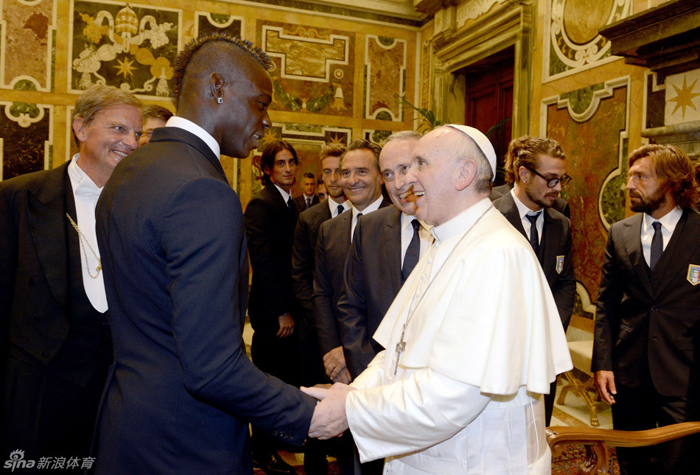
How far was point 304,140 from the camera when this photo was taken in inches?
326

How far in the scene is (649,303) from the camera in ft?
9.16

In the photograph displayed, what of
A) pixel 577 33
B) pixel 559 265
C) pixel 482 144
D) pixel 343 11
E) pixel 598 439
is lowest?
pixel 598 439

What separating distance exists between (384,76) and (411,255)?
6.80 m

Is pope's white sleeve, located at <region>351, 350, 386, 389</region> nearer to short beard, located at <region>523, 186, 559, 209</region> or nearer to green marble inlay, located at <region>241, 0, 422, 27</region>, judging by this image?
short beard, located at <region>523, 186, 559, 209</region>

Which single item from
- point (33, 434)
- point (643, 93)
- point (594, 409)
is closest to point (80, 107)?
point (33, 434)

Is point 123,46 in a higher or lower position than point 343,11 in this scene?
lower

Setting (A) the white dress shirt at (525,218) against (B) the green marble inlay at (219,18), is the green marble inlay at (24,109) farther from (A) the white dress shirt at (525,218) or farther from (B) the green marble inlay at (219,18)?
(A) the white dress shirt at (525,218)

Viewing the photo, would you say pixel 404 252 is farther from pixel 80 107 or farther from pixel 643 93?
pixel 643 93

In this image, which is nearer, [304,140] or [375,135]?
[304,140]

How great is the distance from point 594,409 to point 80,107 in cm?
423

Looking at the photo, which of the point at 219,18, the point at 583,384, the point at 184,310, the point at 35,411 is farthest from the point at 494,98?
the point at 184,310

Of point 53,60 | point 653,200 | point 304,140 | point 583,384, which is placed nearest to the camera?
point 653,200

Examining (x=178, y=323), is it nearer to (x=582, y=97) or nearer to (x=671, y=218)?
(x=671, y=218)

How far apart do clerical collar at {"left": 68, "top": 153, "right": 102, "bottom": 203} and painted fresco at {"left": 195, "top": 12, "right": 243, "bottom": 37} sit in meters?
6.14
